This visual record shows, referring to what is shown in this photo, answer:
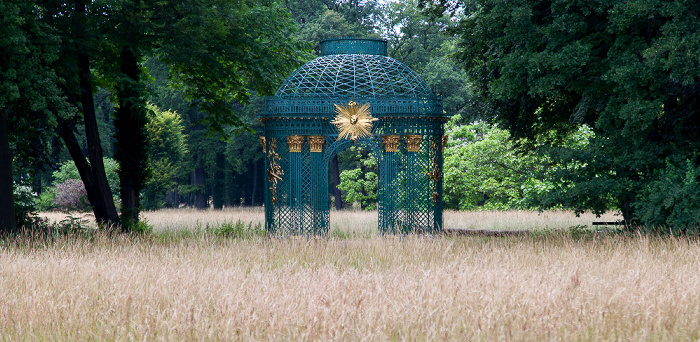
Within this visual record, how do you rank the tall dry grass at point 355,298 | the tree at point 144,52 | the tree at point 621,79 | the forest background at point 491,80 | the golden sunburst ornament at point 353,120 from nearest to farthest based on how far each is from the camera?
1. the tall dry grass at point 355,298
2. the tree at point 621,79
3. the forest background at point 491,80
4. the golden sunburst ornament at point 353,120
5. the tree at point 144,52

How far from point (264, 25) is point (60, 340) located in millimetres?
15606

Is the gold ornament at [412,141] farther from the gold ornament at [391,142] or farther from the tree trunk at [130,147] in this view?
the tree trunk at [130,147]

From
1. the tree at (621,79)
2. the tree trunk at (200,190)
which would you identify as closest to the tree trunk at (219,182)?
the tree trunk at (200,190)

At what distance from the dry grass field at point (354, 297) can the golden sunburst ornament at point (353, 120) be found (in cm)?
421

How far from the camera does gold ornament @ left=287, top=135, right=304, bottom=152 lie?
15.6 m

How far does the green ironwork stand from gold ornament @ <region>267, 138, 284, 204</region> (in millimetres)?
25

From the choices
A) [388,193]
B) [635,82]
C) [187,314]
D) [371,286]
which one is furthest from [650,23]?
[187,314]

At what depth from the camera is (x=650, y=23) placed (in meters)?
14.2

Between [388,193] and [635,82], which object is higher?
[635,82]

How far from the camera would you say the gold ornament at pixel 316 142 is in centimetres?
1555

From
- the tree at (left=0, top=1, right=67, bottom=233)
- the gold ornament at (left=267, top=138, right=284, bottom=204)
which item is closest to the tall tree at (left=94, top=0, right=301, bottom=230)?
the tree at (left=0, top=1, right=67, bottom=233)

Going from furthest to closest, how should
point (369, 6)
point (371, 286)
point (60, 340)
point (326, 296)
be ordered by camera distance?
point (369, 6) → point (371, 286) → point (326, 296) → point (60, 340)

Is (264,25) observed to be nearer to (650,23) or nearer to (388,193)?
(388,193)

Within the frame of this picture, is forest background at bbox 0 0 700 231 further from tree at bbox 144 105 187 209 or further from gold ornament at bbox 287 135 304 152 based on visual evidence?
tree at bbox 144 105 187 209
